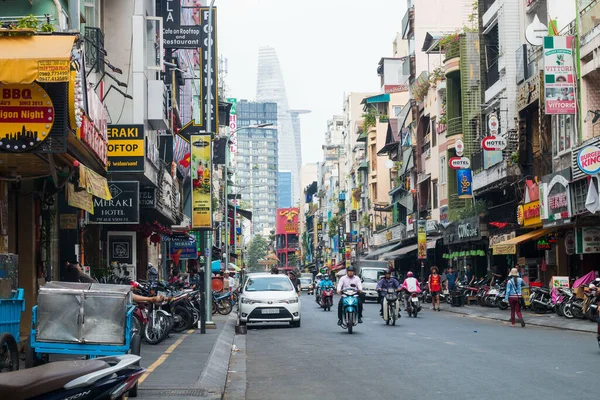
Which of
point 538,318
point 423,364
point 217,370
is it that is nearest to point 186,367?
point 217,370

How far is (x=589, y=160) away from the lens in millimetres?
27984

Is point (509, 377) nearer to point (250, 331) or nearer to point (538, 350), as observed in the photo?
point (538, 350)

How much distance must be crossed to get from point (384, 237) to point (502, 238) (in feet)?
139

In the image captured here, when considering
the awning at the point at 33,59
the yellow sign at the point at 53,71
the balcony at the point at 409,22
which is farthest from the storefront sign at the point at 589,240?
the balcony at the point at 409,22

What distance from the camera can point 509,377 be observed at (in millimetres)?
13570

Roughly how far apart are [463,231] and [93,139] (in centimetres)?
3374

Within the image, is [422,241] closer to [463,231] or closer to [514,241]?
[463,231]

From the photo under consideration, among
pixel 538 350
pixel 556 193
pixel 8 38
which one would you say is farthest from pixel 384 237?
pixel 8 38

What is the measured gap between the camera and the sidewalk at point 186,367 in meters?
12.0

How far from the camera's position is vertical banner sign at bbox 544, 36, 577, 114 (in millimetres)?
31531

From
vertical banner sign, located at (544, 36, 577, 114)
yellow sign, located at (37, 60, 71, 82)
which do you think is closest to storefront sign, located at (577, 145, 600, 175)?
vertical banner sign, located at (544, 36, 577, 114)

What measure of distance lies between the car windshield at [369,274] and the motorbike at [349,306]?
27739mm

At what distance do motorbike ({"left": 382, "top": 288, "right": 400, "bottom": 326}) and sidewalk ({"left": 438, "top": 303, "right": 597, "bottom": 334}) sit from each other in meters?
4.23

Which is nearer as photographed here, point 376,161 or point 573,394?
point 573,394
